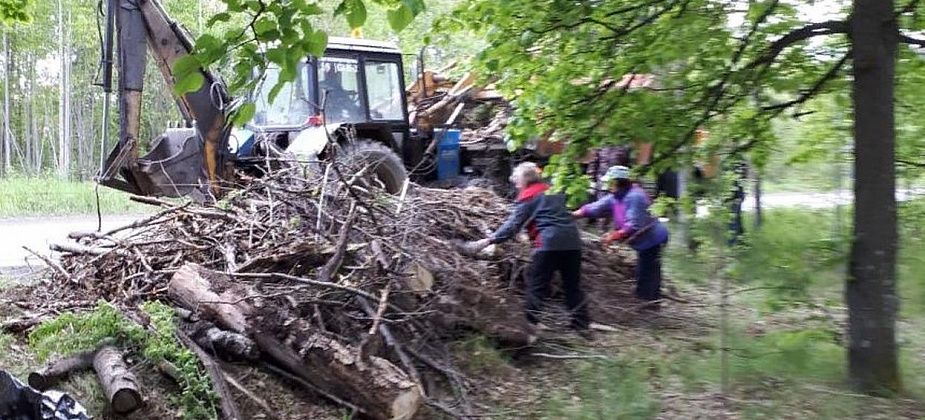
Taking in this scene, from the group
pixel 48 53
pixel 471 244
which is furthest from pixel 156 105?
pixel 471 244

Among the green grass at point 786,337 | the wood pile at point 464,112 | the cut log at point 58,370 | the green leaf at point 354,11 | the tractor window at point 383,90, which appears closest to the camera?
the green leaf at point 354,11

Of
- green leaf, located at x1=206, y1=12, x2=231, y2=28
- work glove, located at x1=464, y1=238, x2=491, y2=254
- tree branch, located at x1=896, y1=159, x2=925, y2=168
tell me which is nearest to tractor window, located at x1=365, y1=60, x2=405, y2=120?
work glove, located at x1=464, y1=238, x2=491, y2=254

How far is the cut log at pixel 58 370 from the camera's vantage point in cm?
535

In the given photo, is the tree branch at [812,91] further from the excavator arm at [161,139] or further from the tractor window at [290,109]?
the tractor window at [290,109]

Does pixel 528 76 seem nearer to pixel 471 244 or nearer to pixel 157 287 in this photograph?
pixel 471 244

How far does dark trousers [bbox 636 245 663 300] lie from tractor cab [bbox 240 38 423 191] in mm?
2938

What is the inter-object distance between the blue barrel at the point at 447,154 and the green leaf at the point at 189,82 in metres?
9.82

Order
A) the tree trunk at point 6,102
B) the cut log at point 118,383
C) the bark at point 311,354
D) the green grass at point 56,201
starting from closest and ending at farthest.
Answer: the cut log at point 118,383 < the bark at point 311,354 < the green grass at point 56,201 < the tree trunk at point 6,102

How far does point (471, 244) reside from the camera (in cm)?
860

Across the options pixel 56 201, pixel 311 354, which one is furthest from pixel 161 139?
pixel 56 201

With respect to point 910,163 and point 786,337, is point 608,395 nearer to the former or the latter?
point 786,337

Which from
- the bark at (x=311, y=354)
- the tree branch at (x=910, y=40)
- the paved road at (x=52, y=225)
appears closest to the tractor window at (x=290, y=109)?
the paved road at (x=52, y=225)

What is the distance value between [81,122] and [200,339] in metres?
29.5

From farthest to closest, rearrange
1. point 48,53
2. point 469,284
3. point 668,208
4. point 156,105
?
point 48,53, point 156,105, point 469,284, point 668,208
